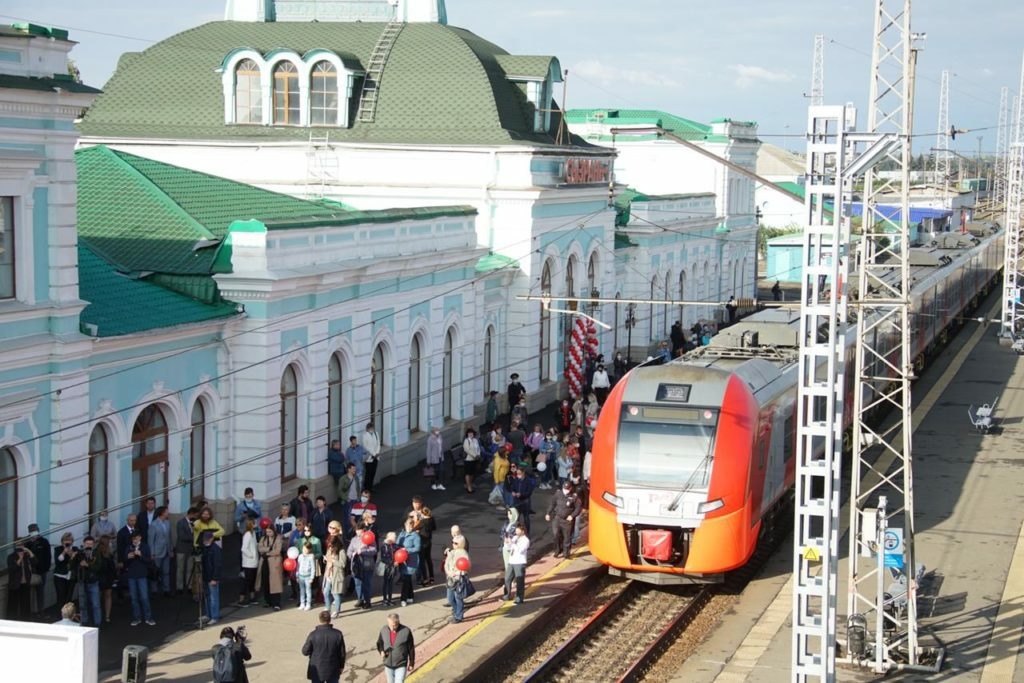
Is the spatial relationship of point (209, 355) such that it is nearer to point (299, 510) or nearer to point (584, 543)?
point (299, 510)

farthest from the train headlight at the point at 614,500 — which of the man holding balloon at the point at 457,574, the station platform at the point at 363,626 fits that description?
the man holding balloon at the point at 457,574

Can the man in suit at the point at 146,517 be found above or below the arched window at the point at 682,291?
below

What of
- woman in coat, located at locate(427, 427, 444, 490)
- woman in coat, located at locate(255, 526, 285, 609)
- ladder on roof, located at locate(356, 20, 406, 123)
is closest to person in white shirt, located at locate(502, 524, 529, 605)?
woman in coat, located at locate(255, 526, 285, 609)

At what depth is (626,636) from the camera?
2106 centimetres

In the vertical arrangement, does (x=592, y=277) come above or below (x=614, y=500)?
above

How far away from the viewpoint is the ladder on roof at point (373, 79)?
39.4m

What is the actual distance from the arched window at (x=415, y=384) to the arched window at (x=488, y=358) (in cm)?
471

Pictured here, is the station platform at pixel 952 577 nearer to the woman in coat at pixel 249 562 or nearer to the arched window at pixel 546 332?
the woman in coat at pixel 249 562

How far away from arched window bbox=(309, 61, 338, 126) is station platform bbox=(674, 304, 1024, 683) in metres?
16.8

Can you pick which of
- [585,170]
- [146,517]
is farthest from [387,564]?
[585,170]

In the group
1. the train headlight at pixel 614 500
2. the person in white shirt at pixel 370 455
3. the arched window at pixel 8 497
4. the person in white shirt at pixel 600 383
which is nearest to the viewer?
the arched window at pixel 8 497

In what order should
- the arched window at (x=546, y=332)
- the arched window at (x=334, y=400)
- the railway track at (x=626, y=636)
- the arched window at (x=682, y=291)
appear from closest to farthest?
the railway track at (x=626, y=636) → the arched window at (x=334, y=400) → the arched window at (x=546, y=332) → the arched window at (x=682, y=291)

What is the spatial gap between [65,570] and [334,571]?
3462 mm

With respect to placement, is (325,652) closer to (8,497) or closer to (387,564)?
(387,564)
